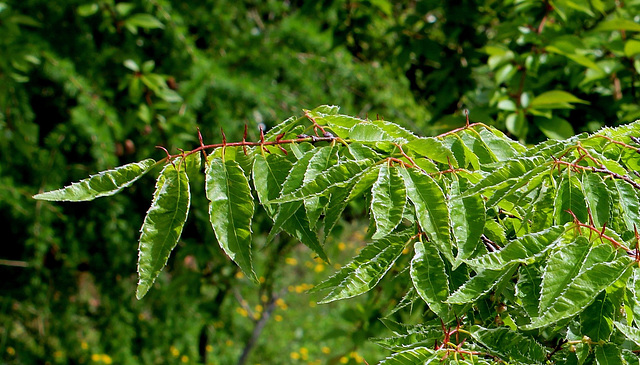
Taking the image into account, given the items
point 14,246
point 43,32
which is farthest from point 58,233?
point 43,32

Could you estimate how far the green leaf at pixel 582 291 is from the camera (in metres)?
0.57

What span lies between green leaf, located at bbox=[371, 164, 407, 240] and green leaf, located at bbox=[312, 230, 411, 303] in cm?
5

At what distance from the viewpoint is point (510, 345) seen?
2.22 ft

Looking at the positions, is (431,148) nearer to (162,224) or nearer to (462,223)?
(462,223)

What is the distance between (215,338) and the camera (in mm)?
2881

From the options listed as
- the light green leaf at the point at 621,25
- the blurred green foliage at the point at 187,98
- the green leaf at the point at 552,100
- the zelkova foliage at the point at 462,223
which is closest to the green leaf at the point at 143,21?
the blurred green foliage at the point at 187,98

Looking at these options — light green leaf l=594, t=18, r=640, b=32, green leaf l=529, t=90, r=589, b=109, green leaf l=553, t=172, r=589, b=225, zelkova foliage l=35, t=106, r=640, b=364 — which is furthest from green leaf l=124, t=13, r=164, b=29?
green leaf l=553, t=172, r=589, b=225

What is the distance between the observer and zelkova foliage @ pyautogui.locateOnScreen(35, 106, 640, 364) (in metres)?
0.62

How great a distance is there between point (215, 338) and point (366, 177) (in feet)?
7.73

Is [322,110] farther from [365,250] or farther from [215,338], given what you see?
[215,338]

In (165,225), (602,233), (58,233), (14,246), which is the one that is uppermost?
(602,233)

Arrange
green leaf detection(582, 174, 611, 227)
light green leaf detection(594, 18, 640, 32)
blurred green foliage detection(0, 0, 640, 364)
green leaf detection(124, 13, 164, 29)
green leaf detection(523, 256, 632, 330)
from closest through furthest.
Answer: green leaf detection(523, 256, 632, 330) < green leaf detection(582, 174, 611, 227) < light green leaf detection(594, 18, 640, 32) < blurred green foliage detection(0, 0, 640, 364) < green leaf detection(124, 13, 164, 29)

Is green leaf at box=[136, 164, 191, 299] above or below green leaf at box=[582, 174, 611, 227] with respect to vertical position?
below

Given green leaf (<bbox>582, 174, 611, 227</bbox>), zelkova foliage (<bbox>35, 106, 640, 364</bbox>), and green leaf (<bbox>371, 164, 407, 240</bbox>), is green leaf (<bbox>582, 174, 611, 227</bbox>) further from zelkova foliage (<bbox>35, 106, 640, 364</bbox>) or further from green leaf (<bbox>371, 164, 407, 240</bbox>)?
green leaf (<bbox>371, 164, 407, 240</bbox>)
